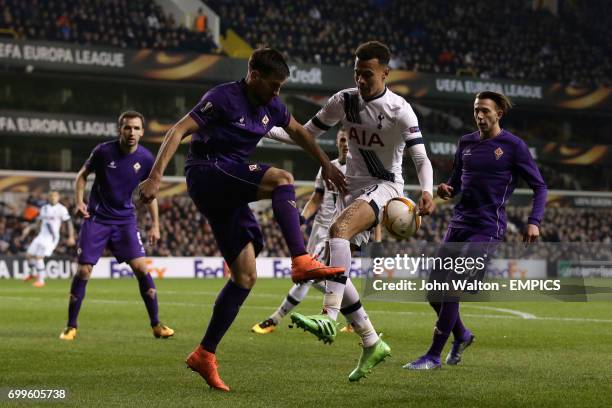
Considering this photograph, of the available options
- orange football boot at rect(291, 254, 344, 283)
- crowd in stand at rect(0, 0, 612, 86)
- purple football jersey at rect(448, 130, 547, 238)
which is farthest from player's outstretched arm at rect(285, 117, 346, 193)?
crowd in stand at rect(0, 0, 612, 86)

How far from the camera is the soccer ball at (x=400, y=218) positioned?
745cm

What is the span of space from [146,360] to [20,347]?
5.50 ft

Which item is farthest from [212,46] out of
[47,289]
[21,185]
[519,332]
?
[519,332]

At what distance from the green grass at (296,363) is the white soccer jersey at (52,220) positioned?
9.90m

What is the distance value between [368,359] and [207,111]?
2106 mm

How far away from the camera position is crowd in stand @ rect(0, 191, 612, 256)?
32188 millimetres

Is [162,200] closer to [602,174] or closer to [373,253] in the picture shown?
[373,253]

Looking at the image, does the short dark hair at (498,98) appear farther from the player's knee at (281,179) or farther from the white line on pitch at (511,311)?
the white line on pitch at (511,311)

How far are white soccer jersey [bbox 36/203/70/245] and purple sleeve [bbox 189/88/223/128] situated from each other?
19368 mm

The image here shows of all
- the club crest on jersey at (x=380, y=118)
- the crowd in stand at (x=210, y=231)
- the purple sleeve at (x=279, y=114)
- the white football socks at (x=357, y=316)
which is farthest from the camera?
the crowd in stand at (x=210, y=231)

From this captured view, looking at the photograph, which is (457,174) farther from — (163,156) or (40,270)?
(40,270)

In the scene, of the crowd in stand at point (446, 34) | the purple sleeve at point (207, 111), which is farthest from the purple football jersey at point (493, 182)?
the crowd in stand at point (446, 34)

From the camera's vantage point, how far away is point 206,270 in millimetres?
32125

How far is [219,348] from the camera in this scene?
9.91 meters
